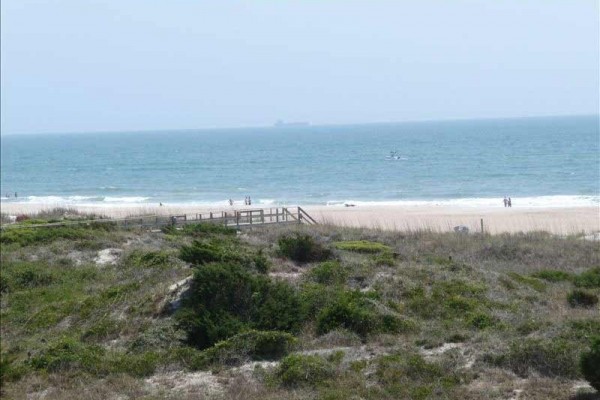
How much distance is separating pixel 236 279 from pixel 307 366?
153 inches

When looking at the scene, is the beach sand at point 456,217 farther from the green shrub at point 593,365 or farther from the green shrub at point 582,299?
the green shrub at point 593,365

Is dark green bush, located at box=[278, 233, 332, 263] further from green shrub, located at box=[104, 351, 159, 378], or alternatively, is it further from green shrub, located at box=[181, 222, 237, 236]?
green shrub, located at box=[104, 351, 159, 378]

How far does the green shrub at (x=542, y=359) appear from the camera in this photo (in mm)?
13852

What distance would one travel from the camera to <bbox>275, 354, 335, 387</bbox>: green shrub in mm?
13922

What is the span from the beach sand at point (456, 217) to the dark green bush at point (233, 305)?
25857 mm

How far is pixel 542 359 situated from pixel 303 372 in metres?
3.72

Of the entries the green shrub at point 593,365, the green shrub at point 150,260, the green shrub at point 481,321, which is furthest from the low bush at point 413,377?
the green shrub at point 150,260

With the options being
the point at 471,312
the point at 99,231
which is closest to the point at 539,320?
the point at 471,312

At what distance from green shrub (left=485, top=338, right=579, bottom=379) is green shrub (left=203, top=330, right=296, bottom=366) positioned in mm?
3627

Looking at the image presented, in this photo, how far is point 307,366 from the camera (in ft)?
46.4

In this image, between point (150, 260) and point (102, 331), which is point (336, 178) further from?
point (102, 331)

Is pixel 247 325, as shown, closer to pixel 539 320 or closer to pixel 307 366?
pixel 307 366

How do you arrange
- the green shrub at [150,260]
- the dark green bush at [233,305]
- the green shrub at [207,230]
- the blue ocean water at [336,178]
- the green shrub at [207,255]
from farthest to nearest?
the blue ocean water at [336,178]
the green shrub at [207,230]
the green shrub at [150,260]
the green shrub at [207,255]
the dark green bush at [233,305]

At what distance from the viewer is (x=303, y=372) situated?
14016mm
